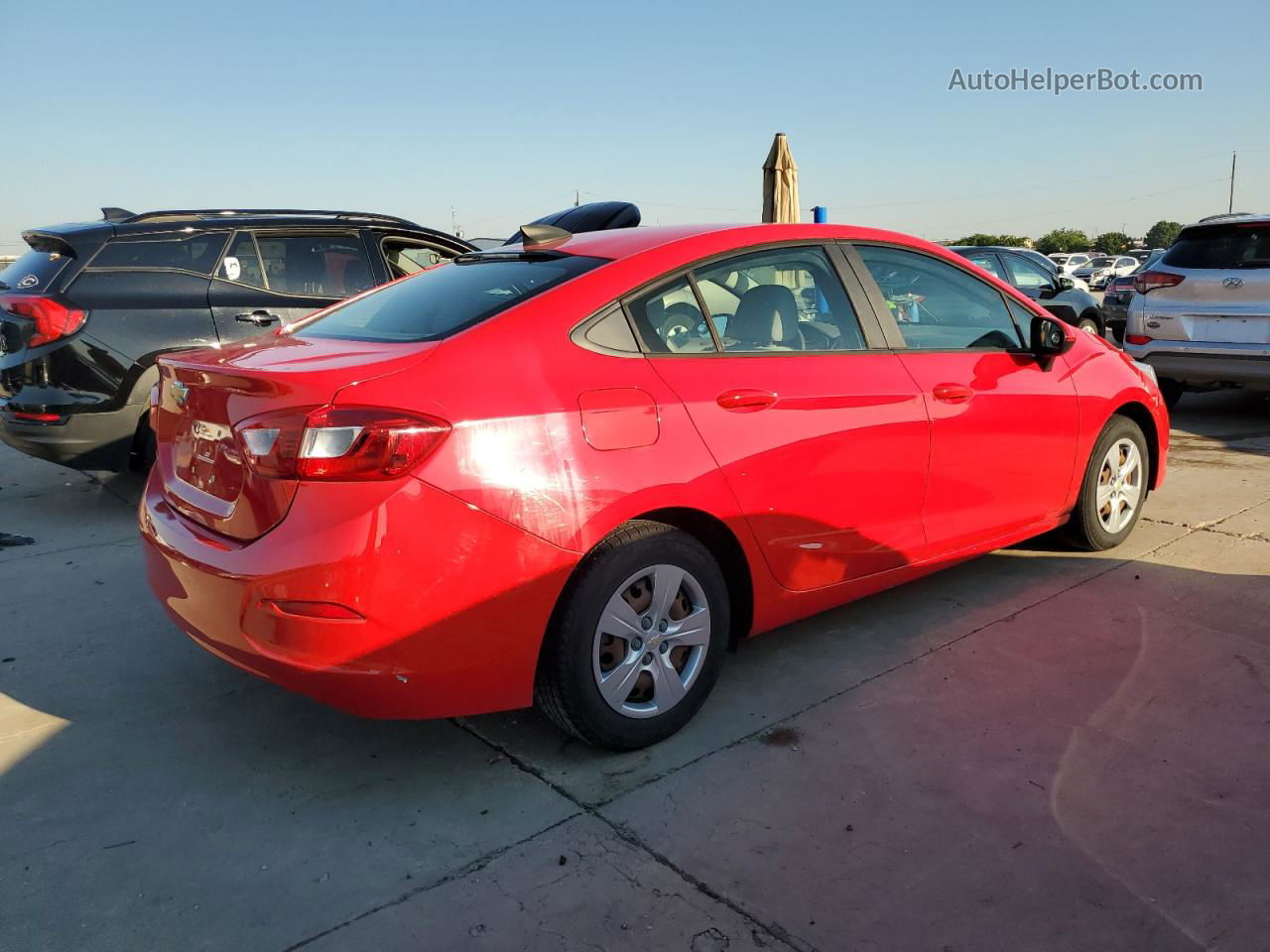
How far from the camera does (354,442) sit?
2516mm

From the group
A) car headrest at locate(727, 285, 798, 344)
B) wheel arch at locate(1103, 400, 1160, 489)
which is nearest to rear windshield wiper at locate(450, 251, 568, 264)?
car headrest at locate(727, 285, 798, 344)

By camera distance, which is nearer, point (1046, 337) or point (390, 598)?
point (390, 598)

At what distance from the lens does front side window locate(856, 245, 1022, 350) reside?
3.82 meters

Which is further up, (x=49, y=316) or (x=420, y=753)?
(x=49, y=316)

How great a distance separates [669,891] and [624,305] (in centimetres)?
163

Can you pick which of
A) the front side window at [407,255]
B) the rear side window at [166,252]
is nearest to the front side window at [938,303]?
the front side window at [407,255]

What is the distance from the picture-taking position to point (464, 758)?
3.04 metres

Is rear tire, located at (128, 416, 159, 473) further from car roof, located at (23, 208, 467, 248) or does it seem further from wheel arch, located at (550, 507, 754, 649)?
wheel arch, located at (550, 507, 754, 649)

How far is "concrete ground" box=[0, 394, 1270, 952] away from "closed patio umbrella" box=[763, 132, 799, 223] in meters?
6.73

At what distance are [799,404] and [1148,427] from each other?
2572 mm

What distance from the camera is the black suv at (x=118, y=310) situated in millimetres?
5477

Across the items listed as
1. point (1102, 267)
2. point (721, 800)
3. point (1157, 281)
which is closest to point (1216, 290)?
point (1157, 281)

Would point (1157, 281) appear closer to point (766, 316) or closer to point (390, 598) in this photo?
point (766, 316)

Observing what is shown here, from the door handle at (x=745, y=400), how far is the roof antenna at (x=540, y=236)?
3.04ft
